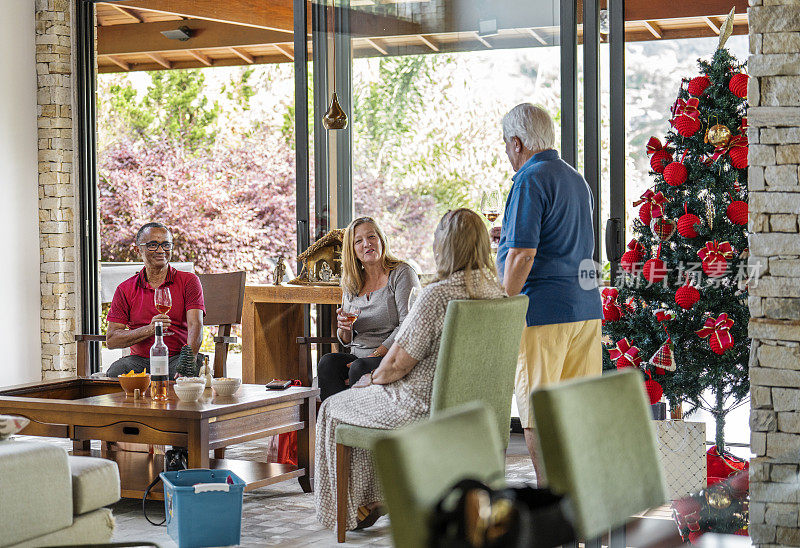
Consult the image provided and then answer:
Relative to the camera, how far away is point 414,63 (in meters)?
5.67

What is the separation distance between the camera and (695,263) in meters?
4.30

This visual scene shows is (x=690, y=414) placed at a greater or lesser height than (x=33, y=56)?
lesser

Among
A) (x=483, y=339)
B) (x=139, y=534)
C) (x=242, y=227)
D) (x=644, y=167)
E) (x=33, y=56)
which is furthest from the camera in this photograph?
(x=242, y=227)

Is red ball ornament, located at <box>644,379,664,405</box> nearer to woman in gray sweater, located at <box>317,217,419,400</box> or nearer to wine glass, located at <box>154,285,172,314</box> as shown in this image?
woman in gray sweater, located at <box>317,217,419,400</box>

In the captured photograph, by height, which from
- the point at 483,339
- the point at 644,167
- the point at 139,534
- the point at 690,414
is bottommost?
the point at 139,534

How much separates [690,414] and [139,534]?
2.39 meters

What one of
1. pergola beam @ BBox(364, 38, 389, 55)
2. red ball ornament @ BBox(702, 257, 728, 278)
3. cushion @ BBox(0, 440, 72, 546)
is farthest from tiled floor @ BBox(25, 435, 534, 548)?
pergola beam @ BBox(364, 38, 389, 55)

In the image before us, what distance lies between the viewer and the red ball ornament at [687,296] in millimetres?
4188

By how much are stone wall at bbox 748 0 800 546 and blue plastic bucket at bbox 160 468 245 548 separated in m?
1.76

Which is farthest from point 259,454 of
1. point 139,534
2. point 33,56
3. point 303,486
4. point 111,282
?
point 111,282

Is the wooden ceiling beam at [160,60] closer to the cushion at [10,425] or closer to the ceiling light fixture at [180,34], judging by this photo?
the ceiling light fixture at [180,34]

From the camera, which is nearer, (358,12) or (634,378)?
(634,378)

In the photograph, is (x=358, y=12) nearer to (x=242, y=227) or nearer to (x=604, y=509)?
(x=604, y=509)

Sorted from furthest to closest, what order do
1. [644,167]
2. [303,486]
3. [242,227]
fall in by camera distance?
1. [242,227]
2. [644,167]
3. [303,486]
